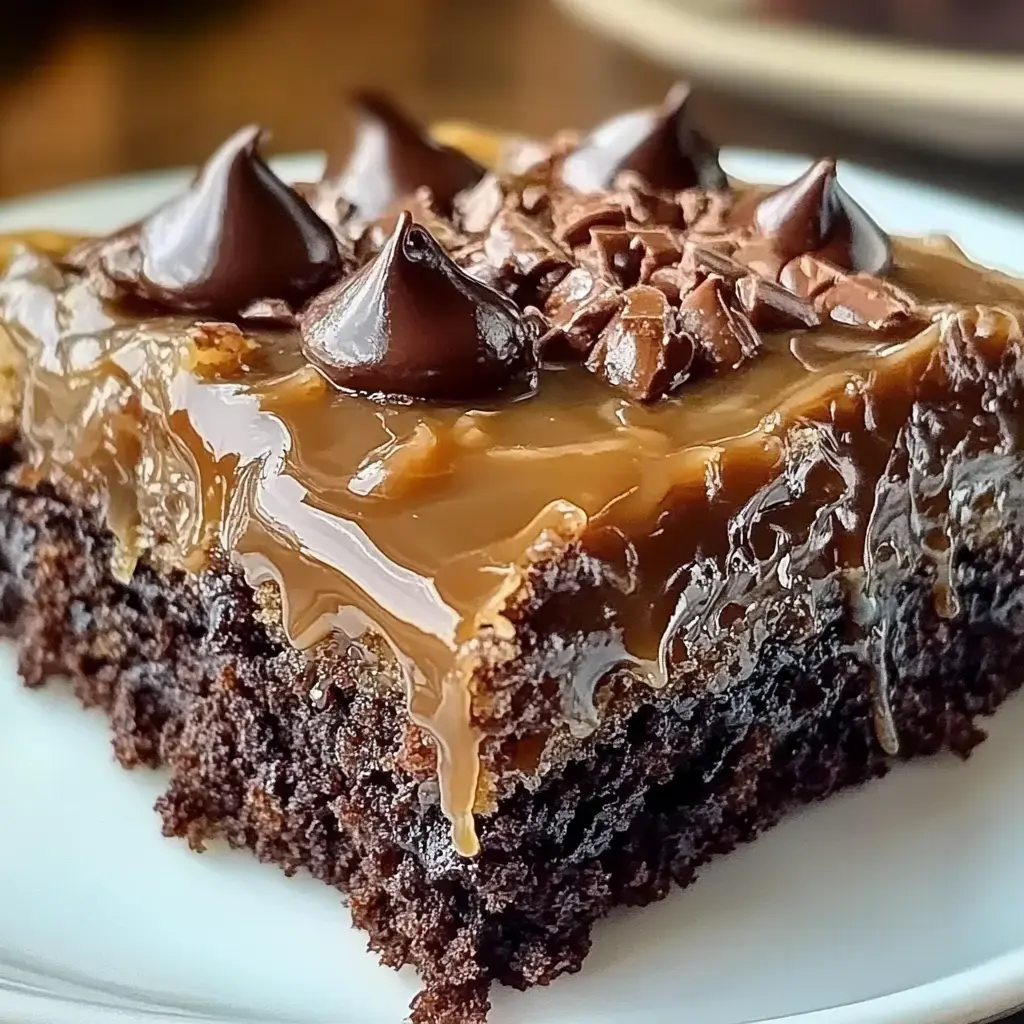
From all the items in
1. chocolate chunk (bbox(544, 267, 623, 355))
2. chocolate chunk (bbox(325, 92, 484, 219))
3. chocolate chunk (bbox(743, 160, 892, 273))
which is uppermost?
chocolate chunk (bbox(743, 160, 892, 273))

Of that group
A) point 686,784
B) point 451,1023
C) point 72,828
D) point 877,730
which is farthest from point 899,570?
point 72,828

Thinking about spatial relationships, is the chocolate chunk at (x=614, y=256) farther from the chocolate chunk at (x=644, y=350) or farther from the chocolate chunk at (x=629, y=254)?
the chocolate chunk at (x=644, y=350)

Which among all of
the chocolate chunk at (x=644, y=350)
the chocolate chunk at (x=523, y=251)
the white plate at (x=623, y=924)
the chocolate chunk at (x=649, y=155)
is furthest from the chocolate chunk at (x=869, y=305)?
the white plate at (x=623, y=924)

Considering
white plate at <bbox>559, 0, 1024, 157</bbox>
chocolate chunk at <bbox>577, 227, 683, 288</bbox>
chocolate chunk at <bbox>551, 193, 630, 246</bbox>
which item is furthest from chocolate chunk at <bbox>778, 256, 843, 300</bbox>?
white plate at <bbox>559, 0, 1024, 157</bbox>

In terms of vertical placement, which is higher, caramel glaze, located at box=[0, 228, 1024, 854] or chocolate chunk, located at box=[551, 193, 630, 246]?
chocolate chunk, located at box=[551, 193, 630, 246]

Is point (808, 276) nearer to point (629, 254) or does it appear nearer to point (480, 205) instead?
point (629, 254)

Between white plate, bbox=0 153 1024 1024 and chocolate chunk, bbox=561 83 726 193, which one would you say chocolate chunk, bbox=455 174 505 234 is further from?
white plate, bbox=0 153 1024 1024

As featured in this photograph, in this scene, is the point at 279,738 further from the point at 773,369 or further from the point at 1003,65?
the point at 1003,65
